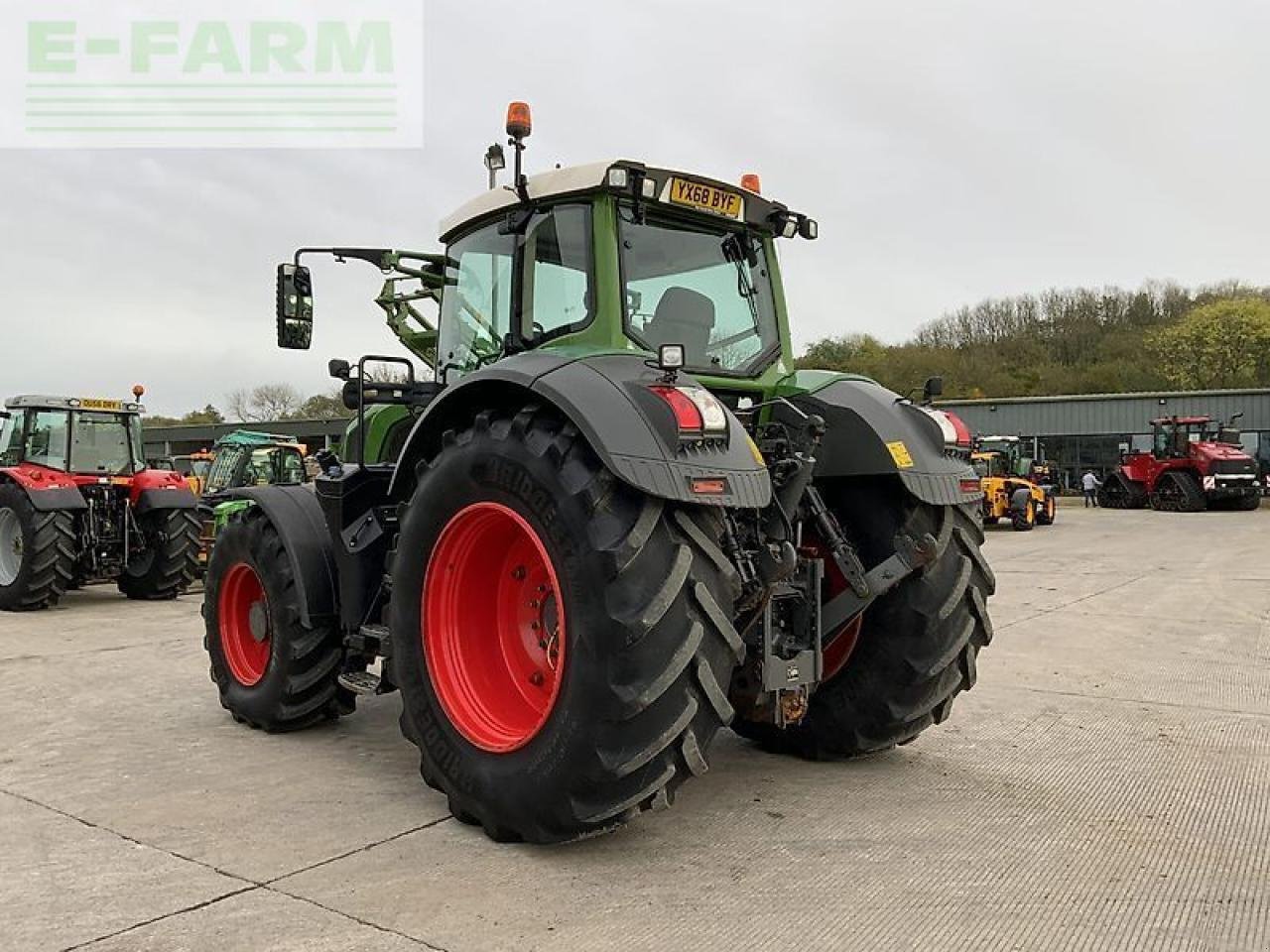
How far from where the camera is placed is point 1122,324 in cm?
5719

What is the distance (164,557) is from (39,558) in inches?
49.2

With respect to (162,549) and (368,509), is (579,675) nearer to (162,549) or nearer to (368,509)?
(368,509)

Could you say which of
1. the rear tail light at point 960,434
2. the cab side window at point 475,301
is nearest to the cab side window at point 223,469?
the cab side window at point 475,301

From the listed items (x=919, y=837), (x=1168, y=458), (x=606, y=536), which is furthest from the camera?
(x=1168, y=458)

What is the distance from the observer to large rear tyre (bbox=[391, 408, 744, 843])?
3143mm

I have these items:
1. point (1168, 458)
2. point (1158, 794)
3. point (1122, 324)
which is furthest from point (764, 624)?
point (1122, 324)

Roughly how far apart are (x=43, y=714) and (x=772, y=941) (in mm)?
4642

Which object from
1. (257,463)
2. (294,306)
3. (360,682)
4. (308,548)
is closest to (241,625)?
(308,548)

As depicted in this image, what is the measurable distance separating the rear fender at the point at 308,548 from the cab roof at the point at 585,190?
1560 millimetres

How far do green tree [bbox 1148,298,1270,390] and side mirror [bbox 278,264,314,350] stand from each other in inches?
2014

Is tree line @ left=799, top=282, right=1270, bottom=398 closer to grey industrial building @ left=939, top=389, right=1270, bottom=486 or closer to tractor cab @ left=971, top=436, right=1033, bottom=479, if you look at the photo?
grey industrial building @ left=939, top=389, right=1270, bottom=486

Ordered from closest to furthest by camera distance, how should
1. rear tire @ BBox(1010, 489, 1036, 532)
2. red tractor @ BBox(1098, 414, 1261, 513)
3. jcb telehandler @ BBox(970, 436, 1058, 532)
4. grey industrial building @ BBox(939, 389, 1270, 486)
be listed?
rear tire @ BBox(1010, 489, 1036, 532)
jcb telehandler @ BBox(970, 436, 1058, 532)
red tractor @ BBox(1098, 414, 1261, 513)
grey industrial building @ BBox(939, 389, 1270, 486)

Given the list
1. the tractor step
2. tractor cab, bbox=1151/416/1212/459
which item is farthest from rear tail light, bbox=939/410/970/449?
tractor cab, bbox=1151/416/1212/459

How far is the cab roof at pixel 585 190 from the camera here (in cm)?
392
